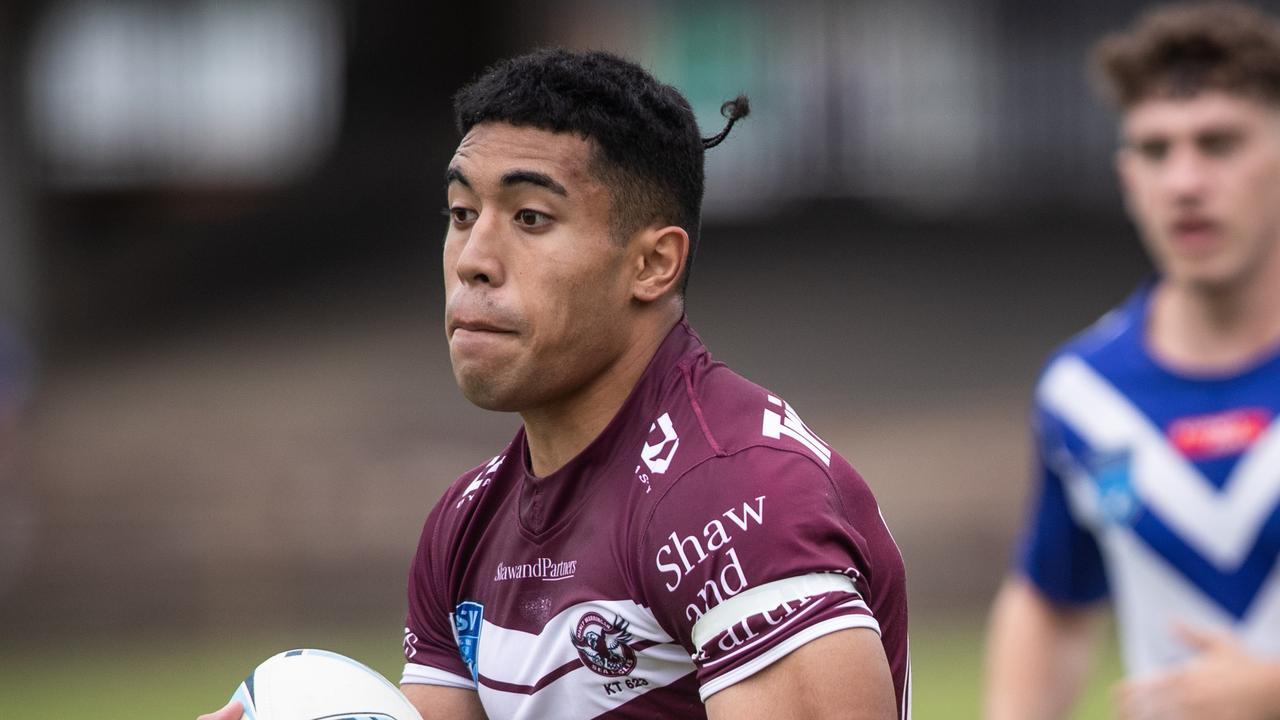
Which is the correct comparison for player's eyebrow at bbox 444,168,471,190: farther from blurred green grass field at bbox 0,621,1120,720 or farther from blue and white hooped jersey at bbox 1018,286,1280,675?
blurred green grass field at bbox 0,621,1120,720

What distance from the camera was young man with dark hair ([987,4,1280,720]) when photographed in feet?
14.4

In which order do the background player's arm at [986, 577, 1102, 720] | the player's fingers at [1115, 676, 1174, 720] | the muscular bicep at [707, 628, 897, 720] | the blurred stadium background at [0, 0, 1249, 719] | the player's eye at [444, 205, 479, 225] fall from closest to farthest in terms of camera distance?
the muscular bicep at [707, 628, 897, 720], the player's eye at [444, 205, 479, 225], the player's fingers at [1115, 676, 1174, 720], the background player's arm at [986, 577, 1102, 720], the blurred stadium background at [0, 0, 1249, 719]

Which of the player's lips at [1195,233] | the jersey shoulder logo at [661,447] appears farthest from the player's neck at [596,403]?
the player's lips at [1195,233]

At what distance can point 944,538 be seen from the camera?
1306 centimetres

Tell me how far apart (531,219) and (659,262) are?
10.2 inches

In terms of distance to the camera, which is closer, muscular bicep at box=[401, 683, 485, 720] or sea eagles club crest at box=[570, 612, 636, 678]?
sea eagles club crest at box=[570, 612, 636, 678]

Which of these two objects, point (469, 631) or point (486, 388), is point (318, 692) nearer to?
point (469, 631)

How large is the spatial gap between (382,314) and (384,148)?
2333mm

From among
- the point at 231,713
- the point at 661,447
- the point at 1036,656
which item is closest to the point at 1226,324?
Result: the point at 1036,656

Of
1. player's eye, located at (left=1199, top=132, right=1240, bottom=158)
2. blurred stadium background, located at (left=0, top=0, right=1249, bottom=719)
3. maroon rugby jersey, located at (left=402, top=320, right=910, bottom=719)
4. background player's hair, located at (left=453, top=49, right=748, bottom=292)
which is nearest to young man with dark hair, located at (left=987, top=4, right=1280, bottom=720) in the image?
player's eye, located at (left=1199, top=132, right=1240, bottom=158)

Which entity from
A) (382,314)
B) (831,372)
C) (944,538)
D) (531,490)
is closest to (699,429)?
(531,490)

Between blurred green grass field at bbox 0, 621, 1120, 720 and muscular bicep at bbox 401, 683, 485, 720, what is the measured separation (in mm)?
6429

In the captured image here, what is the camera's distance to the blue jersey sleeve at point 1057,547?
186 inches

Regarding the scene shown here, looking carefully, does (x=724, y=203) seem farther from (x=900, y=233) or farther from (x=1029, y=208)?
(x=1029, y=208)
